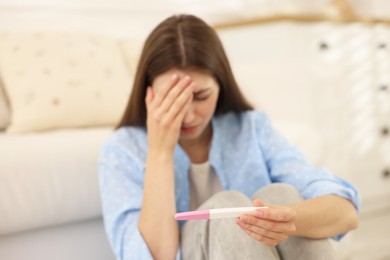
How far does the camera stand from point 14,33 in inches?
54.7

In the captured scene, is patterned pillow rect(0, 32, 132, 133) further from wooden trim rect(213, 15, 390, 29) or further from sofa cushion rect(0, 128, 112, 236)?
wooden trim rect(213, 15, 390, 29)

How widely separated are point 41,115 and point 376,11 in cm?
212

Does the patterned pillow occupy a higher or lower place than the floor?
higher

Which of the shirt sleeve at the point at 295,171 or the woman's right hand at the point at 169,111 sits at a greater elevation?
the woman's right hand at the point at 169,111

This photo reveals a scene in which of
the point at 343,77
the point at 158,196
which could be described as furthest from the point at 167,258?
the point at 343,77

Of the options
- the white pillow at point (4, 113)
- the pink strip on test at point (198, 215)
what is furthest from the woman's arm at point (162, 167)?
the white pillow at point (4, 113)

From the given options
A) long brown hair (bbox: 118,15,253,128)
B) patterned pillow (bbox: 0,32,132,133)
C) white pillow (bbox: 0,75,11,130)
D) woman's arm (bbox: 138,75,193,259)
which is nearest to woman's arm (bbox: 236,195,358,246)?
woman's arm (bbox: 138,75,193,259)

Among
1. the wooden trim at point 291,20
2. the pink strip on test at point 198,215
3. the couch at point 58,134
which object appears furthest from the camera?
the wooden trim at point 291,20

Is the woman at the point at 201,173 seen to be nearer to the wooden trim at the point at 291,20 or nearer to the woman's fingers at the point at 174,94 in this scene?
the woman's fingers at the point at 174,94

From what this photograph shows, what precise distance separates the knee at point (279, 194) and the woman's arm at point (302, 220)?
0.03 m

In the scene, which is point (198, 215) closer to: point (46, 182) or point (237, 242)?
point (237, 242)

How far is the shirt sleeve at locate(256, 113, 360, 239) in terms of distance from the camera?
0.83 m

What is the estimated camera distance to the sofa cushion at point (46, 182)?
905mm

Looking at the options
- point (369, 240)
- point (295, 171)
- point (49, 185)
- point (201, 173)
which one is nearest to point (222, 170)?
point (201, 173)
